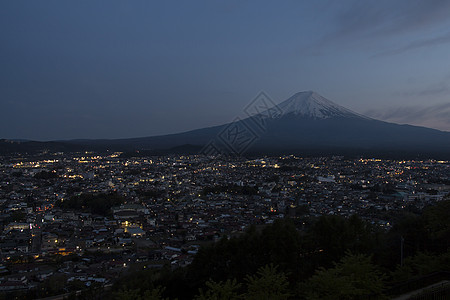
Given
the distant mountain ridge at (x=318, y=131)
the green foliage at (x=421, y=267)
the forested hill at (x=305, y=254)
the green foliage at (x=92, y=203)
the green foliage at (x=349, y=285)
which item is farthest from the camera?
the distant mountain ridge at (x=318, y=131)

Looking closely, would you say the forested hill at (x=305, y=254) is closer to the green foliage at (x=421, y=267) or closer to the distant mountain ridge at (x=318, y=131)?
the green foliage at (x=421, y=267)

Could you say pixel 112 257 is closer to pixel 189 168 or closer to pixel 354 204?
pixel 354 204

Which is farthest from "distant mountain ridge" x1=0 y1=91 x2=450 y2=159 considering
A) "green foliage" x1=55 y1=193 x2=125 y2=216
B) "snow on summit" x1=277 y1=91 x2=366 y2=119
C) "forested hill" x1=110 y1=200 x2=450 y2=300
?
"forested hill" x1=110 y1=200 x2=450 y2=300

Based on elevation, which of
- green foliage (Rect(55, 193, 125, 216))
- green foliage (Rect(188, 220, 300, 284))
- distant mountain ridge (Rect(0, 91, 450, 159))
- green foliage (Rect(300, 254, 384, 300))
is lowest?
green foliage (Rect(55, 193, 125, 216))

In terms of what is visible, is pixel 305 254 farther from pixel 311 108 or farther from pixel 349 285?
pixel 311 108

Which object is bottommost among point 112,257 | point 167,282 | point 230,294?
point 112,257

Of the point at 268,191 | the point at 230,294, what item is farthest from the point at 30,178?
the point at 230,294

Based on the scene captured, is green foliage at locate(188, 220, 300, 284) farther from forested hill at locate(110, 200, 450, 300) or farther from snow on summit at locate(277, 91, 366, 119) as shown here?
snow on summit at locate(277, 91, 366, 119)

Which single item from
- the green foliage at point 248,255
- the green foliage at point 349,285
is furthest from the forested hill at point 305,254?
the green foliage at point 349,285
